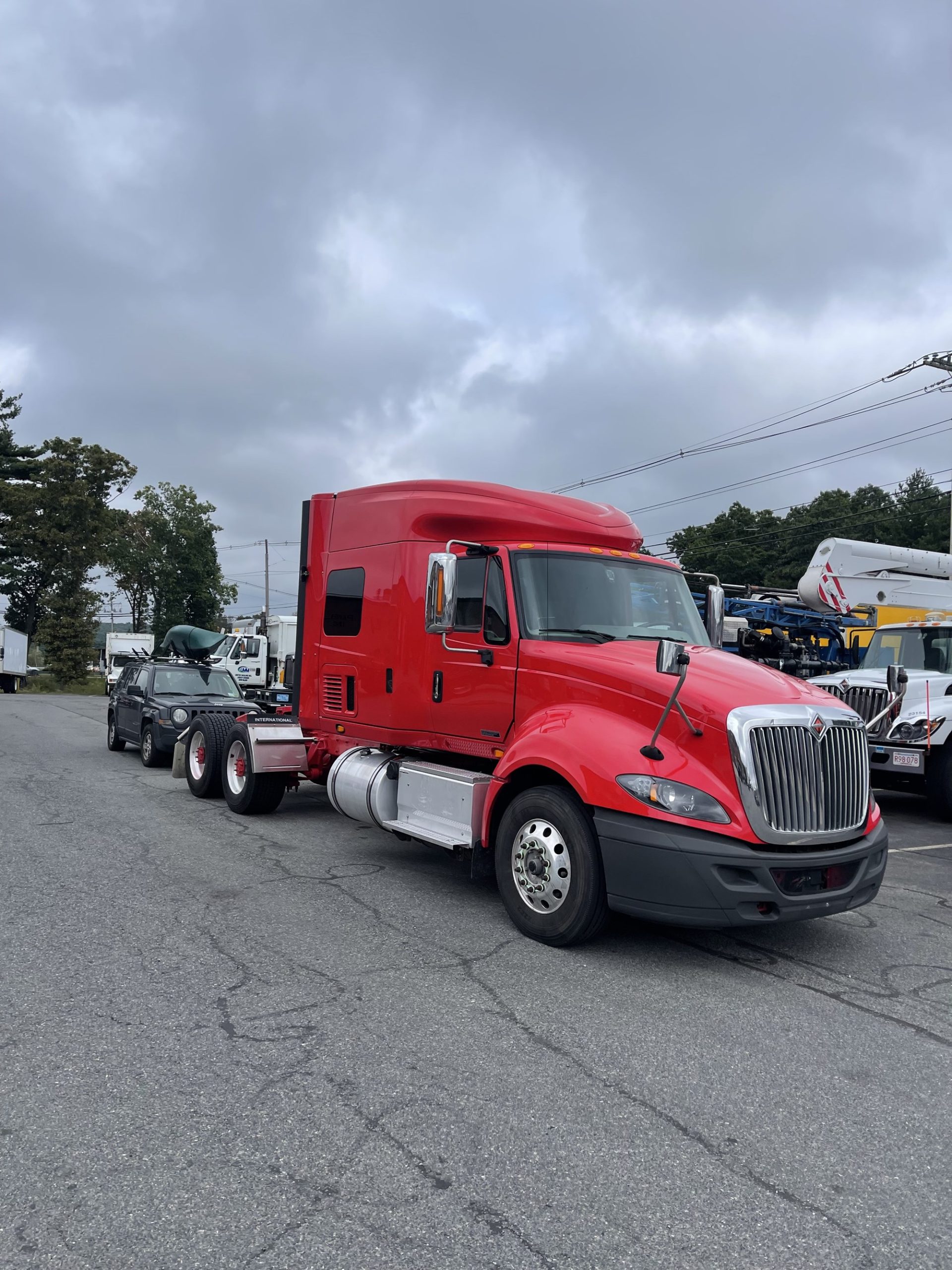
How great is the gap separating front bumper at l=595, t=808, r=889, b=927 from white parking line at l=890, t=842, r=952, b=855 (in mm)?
4722

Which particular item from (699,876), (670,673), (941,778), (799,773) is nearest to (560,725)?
(670,673)

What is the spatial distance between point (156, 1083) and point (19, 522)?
48.3m

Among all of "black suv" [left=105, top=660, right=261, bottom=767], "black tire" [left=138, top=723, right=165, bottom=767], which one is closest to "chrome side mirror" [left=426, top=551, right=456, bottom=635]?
"black suv" [left=105, top=660, right=261, bottom=767]

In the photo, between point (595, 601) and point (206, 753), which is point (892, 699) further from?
point (206, 753)

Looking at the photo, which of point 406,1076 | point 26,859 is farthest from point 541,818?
point 26,859

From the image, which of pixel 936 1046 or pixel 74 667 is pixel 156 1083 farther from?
pixel 74 667

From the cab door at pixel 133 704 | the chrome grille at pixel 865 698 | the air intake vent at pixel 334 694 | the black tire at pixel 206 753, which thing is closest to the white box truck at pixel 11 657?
the cab door at pixel 133 704

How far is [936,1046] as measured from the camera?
4.05m

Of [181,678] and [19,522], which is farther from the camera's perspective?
[19,522]

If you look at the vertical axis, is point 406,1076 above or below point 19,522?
below

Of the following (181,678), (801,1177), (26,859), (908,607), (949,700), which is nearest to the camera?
(801,1177)

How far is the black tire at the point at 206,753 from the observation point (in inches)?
411

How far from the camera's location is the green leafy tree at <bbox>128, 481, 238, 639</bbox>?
A: 54.2 metres

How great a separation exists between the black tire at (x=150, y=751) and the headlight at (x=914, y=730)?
398 inches
